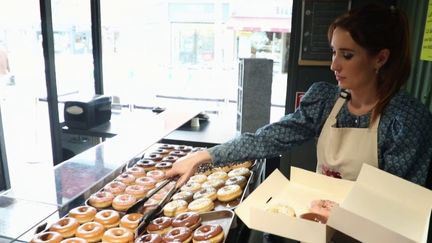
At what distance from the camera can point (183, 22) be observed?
6852mm

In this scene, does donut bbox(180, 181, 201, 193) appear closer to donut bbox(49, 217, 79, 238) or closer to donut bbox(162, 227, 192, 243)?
donut bbox(162, 227, 192, 243)

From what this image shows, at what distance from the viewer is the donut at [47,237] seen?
1.21 m

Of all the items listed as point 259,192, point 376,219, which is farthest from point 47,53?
point 376,219

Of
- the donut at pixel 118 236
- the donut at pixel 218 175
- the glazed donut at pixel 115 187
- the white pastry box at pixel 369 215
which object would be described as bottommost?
the donut at pixel 118 236

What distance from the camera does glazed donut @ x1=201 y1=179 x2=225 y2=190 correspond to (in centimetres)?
178

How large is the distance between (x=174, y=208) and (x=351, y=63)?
3.06ft

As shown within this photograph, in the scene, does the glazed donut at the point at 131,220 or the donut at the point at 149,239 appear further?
the glazed donut at the point at 131,220

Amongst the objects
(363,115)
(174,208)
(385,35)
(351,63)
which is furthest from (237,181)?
(385,35)

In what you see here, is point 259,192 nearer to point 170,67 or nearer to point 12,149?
point 12,149

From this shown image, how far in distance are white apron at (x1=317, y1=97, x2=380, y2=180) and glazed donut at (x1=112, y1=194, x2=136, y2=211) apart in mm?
853

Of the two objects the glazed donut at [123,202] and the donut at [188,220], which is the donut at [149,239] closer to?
the donut at [188,220]

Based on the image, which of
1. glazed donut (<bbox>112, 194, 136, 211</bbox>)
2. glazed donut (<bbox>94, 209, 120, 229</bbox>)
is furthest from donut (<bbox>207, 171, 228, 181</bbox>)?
glazed donut (<bbox>94, 209, 120, 229</bbox>)

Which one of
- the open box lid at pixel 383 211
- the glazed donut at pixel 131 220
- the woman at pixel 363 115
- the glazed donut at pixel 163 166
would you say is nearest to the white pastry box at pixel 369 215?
the open box lid at pixel 383 211

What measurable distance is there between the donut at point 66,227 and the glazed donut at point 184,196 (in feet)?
1.50
